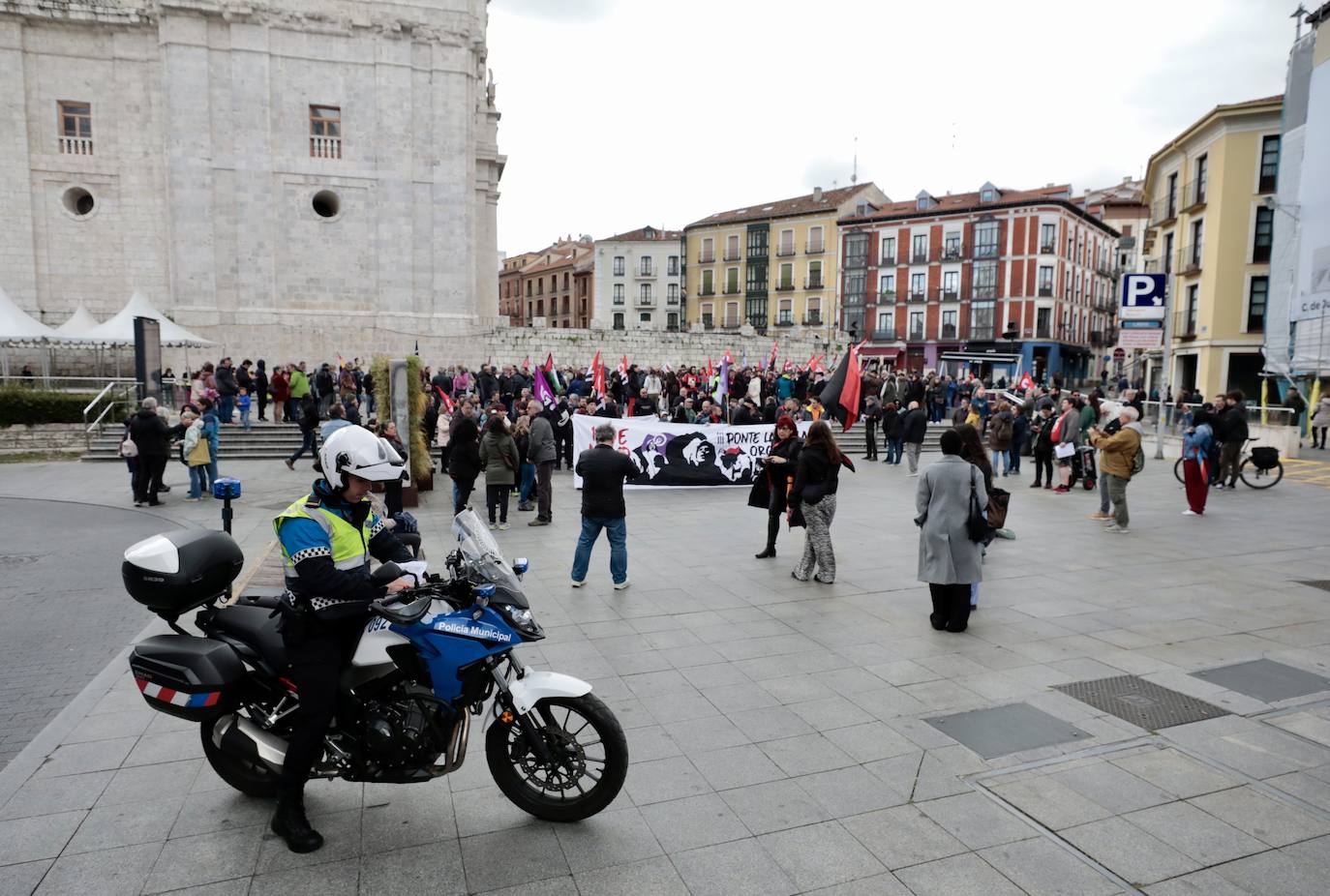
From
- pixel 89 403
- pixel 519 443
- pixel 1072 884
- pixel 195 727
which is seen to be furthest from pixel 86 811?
pixel 89 403

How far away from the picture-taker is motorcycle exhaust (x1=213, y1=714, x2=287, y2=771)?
388 centimetres

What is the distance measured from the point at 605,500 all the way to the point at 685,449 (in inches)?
285

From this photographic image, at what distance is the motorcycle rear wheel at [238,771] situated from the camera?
4.05m

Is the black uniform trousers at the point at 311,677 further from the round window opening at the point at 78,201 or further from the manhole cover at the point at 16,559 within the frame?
the round window opening at the point at 78,201

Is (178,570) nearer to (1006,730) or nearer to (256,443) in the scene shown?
(1006,730)

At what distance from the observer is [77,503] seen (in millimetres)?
13578

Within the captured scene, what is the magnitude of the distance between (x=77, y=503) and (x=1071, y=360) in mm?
58365

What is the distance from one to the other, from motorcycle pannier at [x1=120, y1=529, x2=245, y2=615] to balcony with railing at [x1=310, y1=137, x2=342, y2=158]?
101 feet

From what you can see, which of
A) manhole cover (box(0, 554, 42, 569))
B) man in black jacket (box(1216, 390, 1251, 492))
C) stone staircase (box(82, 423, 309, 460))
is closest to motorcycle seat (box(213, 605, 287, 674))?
manhole cover (box(0, 554, 42, 569))

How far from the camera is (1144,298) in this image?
16531 millimetres

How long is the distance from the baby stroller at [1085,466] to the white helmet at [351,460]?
14403 millimetres

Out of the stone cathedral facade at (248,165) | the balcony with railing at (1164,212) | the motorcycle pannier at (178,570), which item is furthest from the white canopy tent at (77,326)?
the balcony with railing at (1164,212)

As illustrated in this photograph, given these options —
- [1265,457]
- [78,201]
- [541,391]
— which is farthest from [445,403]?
[78,201]

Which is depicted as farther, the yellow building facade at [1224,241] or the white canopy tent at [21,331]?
the yellow building facade at [1224,241]
